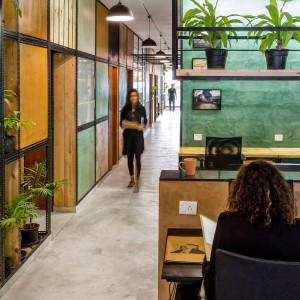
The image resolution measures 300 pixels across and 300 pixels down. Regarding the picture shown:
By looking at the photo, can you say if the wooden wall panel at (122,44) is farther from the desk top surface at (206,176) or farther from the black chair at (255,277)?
the black chair at (255,277)

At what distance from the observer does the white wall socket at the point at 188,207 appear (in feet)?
10.4

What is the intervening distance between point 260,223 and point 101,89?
6.53 meters

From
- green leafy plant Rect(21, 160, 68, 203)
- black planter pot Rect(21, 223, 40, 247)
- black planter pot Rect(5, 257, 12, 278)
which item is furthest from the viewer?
black planter pot Rect(21, 223, 40, 247)

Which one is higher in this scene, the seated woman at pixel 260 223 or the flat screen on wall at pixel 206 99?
the flat screen on wall at pixel 206 99

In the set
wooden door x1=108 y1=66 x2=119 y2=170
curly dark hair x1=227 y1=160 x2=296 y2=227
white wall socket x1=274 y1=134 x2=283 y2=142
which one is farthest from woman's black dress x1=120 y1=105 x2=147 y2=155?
curly dark hair x1=227 y1=160 x2=296 y2=227

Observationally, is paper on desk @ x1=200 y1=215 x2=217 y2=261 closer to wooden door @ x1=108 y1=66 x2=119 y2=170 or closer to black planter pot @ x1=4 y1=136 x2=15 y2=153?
black planter pot @ x1=4 y1=136 x2=15 y2=153

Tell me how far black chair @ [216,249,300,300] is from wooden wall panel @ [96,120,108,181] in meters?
6.12

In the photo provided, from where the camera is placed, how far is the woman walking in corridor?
25.0 feet

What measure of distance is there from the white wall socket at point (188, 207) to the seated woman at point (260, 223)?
882 millimetres

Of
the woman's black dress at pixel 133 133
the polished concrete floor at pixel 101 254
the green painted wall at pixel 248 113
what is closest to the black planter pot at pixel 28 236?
the polished concrete floor at pixel 101 254

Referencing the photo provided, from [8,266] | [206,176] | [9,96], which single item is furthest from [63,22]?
[206,176]

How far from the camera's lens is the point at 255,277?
1.96m

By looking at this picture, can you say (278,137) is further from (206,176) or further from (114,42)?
(206,176)

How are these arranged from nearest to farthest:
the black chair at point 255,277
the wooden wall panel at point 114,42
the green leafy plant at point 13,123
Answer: the black chair at point 255,277, the green leafy plant at point 13,123, the wooden wall panel at point 114,42
